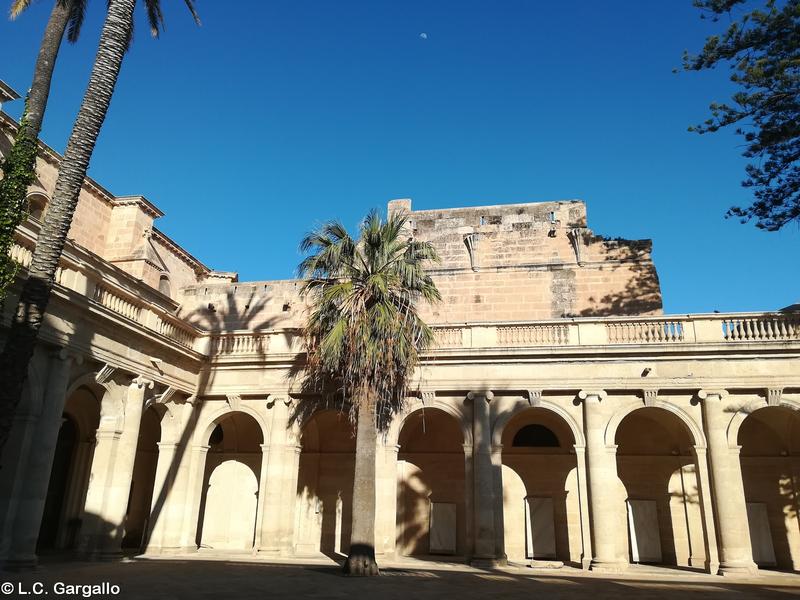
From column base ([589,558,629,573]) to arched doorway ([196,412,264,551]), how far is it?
40.1ft

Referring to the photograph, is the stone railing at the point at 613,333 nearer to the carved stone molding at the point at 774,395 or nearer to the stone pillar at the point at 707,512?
the carved stone molding at the point at 774,395

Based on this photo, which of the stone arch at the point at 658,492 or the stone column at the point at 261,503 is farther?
the stone arch at the point at 658,492

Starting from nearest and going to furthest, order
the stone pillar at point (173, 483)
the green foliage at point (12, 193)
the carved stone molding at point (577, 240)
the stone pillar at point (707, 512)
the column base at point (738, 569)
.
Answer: the green foliage at point (12, 193)
the column base at point (738, 569)
the stone pillar at point (707, 512)
the stone pillar at point (173, 483)
the carved stone molding at point (577, 240)

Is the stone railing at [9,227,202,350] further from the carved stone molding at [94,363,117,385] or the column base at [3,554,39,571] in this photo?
the column base at [3,554,39,571]

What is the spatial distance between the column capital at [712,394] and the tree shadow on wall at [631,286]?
731cm

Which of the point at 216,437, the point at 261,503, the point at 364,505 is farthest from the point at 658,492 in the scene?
the point at 216,437

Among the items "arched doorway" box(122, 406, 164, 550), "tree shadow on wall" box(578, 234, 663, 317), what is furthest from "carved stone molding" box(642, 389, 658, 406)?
"arched doorway" box(122, 406, 164, 550)

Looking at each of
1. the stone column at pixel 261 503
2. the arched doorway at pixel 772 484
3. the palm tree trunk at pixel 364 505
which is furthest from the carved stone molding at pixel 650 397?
the stone column at pixel 261 503

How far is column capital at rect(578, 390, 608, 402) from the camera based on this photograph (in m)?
18.6

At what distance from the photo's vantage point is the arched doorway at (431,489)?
72.7 feet

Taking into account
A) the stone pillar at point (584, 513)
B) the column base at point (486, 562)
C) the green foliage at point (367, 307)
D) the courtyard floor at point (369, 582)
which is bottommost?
the courtyard floor at point (369, 582)

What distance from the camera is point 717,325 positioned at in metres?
18.5

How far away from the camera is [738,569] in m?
16.5

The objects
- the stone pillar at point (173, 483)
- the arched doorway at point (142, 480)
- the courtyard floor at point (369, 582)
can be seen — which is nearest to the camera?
the courtyard floor at point (369, 582)
